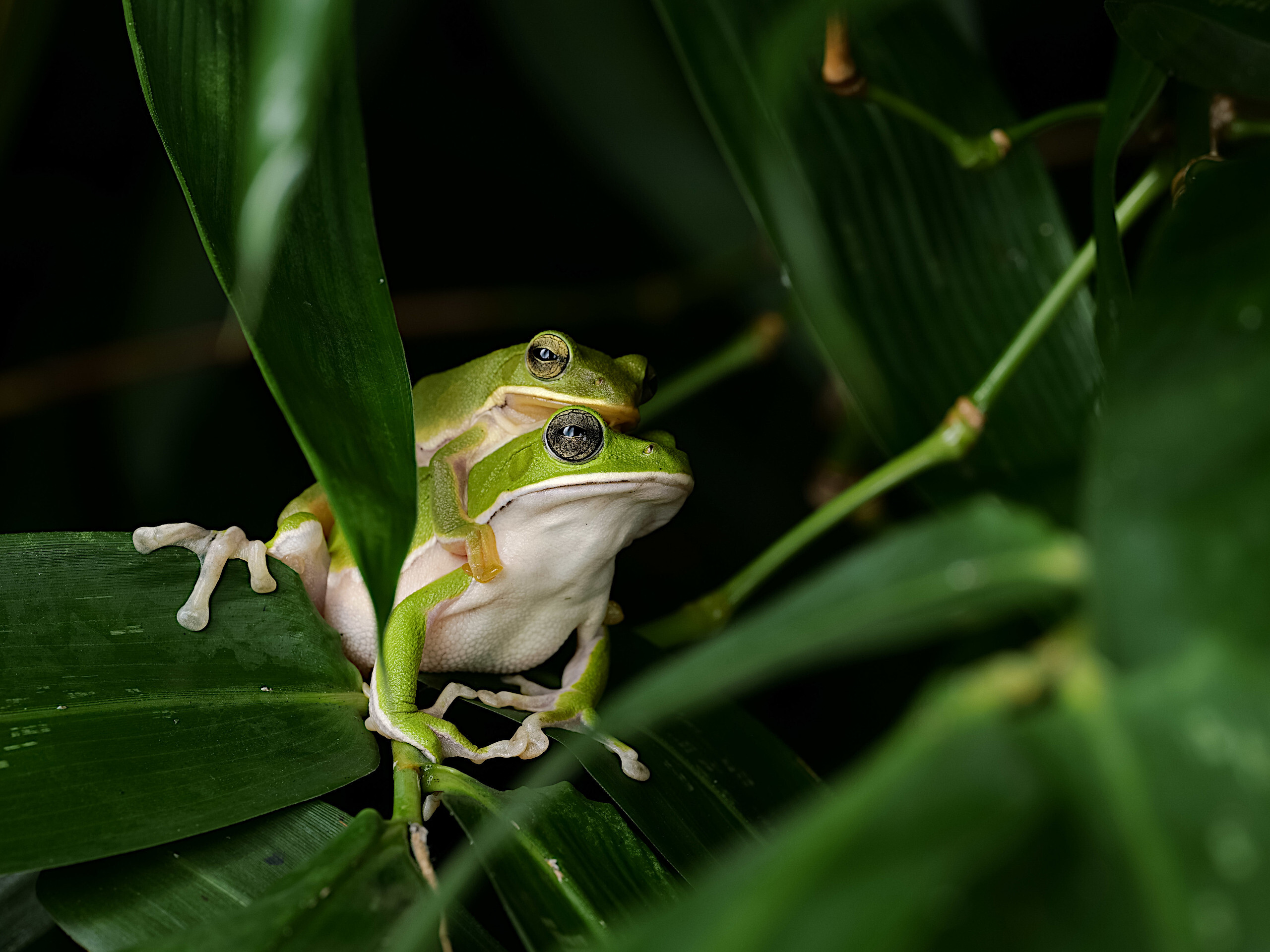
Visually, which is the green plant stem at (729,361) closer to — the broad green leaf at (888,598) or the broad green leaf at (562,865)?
the broad green leaf at (562,865)

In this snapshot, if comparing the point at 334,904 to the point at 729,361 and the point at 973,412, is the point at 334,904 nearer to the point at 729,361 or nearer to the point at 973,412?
the point at 973,412

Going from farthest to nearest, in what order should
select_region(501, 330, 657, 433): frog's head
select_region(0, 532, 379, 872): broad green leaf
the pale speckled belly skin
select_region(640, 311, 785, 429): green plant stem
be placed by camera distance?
select_region(640, 311, 785, 429): green plant stem
select_region(501, 330, 657, 433): frog's head
the pale speckled belly skin
select_region(0, 532, 379, 872): broad green leaf

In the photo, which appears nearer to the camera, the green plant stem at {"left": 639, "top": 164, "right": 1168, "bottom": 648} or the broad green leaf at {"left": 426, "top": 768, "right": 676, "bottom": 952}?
the broad green leaf at {"left": 426, "top": 768, "right": 676, "bottom": 952}

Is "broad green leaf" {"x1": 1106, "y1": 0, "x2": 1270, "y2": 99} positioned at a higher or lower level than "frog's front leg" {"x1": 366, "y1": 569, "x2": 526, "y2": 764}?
higher

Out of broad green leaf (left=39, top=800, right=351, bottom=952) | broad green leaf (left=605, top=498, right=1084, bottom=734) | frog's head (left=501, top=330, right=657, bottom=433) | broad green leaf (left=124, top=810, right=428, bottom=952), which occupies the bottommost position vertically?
broad green leaf (left=39, top=800, right=351, bottom=952)

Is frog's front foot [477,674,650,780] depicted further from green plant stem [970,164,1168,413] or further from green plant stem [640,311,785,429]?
green plant stem [970,164,1168,413]

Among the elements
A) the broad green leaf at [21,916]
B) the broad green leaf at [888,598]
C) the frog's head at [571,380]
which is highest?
the broad green leaf at [888,598]

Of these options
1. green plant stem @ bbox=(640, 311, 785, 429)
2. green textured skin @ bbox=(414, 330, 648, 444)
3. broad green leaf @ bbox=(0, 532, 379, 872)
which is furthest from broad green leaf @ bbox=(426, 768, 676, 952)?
green plant stem @ bbox=(640, 311, 785, 429)

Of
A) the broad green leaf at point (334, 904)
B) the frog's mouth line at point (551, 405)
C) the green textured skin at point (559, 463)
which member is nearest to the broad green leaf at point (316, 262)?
the broad green leaf at point (334, 904)
